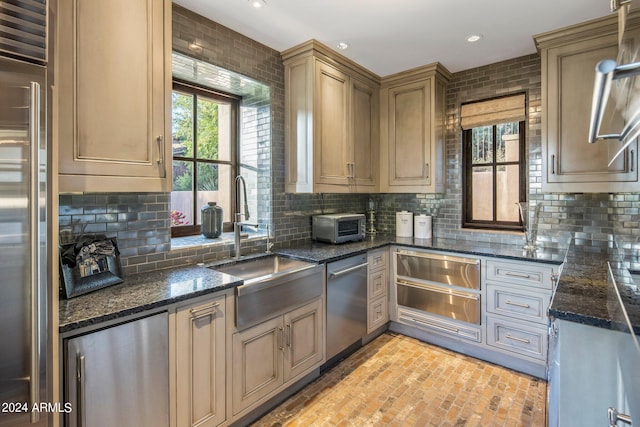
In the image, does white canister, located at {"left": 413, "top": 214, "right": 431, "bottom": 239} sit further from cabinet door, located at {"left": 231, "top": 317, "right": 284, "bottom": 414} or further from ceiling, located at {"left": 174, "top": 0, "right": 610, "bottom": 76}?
cabinet door, located at {"left": 231, "top": 317, "right": 284, "bottom": 414}

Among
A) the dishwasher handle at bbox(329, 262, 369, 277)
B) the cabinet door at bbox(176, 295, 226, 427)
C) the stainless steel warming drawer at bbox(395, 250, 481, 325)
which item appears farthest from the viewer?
the stainless steel warming drawer at bbox(395, 250, 481, 325)

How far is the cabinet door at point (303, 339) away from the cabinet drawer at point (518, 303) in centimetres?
142

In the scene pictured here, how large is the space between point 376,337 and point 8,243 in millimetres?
2878

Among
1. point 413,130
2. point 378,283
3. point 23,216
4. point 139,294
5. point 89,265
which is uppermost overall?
point 413,130

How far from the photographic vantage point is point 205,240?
2523 millimetres

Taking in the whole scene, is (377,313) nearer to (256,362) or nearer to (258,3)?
(256,362)

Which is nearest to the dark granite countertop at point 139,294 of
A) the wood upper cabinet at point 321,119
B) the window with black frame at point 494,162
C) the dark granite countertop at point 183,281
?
the dark granite countertop at point 183,281

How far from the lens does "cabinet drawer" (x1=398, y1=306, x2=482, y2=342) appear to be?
9.02ft

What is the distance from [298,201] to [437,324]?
171 centimetres

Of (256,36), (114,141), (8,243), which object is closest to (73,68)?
(114,141)

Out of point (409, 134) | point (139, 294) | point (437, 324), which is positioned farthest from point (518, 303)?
point (139, 294)

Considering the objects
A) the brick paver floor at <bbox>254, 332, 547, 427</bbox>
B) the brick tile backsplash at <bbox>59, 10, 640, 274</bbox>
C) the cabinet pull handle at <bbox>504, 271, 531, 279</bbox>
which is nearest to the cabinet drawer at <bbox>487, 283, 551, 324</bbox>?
the cabinet pull handle at <bbox>504, 271, 531, 279</bbox>

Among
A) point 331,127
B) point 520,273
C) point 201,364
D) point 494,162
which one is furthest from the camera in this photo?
point 494,162

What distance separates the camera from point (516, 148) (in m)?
3.12
